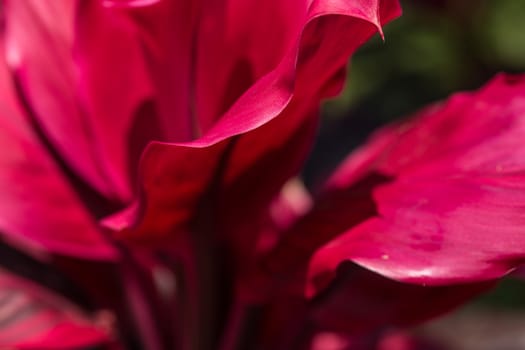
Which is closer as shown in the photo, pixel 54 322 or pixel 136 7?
pixel 136 7

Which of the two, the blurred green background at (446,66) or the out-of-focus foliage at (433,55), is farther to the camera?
the out-of-focus foliage at (433,55)

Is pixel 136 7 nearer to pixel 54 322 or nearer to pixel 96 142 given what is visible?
pixel 96 142

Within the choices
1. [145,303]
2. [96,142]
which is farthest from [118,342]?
[96,142]

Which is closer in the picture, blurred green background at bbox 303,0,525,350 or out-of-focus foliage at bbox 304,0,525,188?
blurred green background at bbox 303,0,525,350

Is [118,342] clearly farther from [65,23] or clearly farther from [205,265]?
[65,23]

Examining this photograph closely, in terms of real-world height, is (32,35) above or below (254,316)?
above

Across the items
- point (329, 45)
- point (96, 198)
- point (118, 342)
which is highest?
point (329, 45)

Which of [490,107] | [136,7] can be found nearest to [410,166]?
[490,107]
